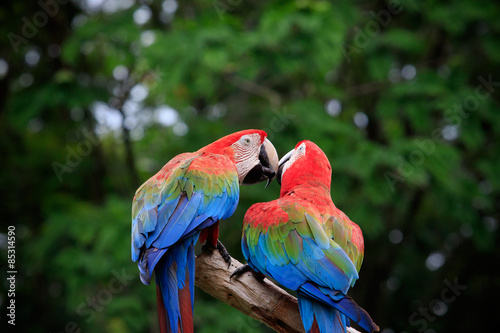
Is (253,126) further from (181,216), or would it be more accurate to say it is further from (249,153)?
(181,216)

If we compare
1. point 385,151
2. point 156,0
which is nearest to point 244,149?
point 385,151

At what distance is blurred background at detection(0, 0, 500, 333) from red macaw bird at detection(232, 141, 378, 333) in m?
2.36

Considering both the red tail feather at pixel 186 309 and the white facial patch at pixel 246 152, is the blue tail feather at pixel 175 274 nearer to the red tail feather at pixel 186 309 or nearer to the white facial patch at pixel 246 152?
the red tail feather at pixel 186 309

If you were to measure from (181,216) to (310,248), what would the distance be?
0.63 metres

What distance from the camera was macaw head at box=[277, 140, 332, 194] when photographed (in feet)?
9.32

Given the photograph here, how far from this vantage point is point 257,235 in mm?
2527

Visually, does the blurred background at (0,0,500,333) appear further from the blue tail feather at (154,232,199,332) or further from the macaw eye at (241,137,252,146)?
the blue tail feather at (154,232,199,332)

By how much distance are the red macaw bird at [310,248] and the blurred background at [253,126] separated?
2.36 meters

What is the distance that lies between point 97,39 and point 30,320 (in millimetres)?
4312

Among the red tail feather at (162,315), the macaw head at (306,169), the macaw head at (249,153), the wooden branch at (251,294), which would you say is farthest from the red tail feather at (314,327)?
the macaw head at (249,153)

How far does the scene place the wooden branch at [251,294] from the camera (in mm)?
2588

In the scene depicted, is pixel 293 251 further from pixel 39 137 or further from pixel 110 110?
pixel 39 137

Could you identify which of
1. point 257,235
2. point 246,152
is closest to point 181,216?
point 257,235

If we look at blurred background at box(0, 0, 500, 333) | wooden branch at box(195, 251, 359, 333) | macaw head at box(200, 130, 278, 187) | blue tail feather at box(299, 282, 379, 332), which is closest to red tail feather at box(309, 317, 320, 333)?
blue tail feather at box(299, 282, 379, 332)
